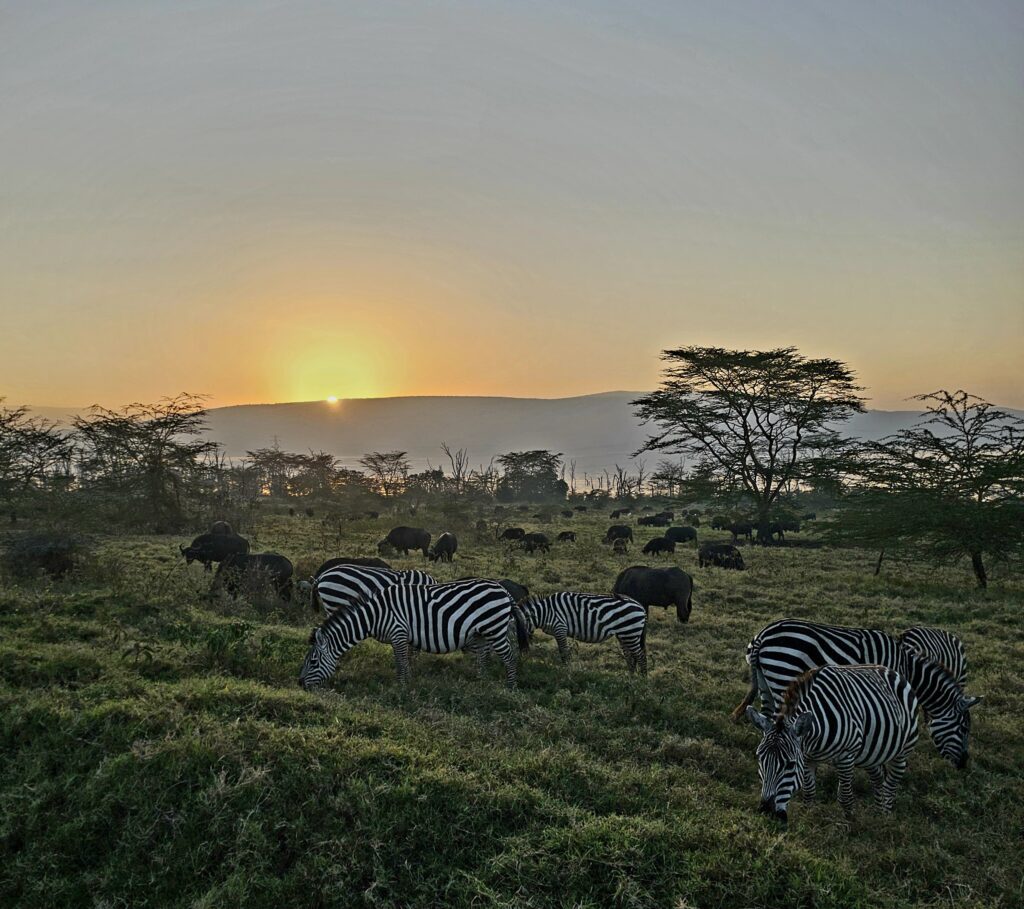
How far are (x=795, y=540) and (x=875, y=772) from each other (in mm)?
32290

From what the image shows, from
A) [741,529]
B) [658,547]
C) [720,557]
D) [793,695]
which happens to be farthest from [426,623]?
[741,529]

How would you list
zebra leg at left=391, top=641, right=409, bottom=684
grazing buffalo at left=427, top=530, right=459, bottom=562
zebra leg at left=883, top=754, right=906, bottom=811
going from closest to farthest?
zebra leg at left=883, top=754, right=906, bottom=811 < zebra leg at left=391, top=641, right=409, bottom=684 < grazing buffalo at left=427, top=530, right=459, bottom=562

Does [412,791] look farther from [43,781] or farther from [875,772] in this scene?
[875,772]

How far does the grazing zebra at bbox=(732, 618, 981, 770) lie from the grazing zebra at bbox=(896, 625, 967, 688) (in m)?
1.45

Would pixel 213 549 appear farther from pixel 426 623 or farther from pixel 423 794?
pixel 423 794

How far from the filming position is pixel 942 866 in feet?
17.2

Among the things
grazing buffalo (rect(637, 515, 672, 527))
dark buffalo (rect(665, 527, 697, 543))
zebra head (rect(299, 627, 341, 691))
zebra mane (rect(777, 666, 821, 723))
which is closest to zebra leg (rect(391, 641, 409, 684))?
zebra head (rect(299, 627, 341, 691))

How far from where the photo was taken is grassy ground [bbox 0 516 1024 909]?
471 centimetres

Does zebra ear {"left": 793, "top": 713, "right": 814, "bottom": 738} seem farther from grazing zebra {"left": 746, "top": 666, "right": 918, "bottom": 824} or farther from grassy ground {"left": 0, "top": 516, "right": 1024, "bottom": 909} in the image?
grassy ground {"left": 0, "top": 516, "right": 1024, "bottom": 909}

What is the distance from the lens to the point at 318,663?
853cm

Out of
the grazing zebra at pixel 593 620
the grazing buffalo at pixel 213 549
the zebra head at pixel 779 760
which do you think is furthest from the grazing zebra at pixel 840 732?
the grazing buffalo at pixel 213 549

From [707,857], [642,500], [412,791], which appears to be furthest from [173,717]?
[642,500]

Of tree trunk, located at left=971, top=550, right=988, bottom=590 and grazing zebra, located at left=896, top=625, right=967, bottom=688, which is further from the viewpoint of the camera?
tree trunk, located at left=971, top=550, right=988, bottom=590

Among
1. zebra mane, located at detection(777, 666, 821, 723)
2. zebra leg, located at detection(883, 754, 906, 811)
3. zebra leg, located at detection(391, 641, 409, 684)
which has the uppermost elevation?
zebra mane, located at detection(777, 666, 821, 723)
